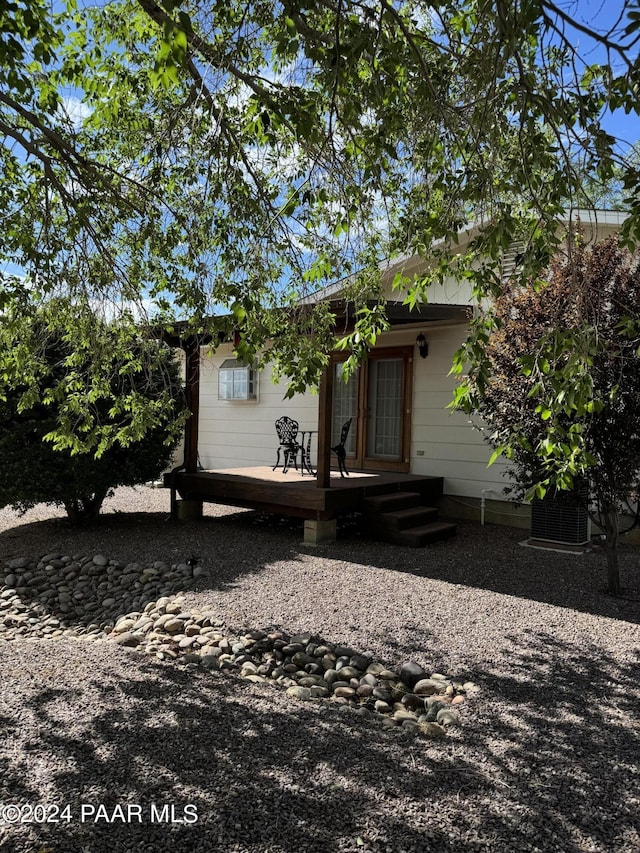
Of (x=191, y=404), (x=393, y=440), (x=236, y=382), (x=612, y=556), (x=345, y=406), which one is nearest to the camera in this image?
(x=612, y=556)

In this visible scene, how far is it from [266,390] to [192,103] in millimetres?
7554

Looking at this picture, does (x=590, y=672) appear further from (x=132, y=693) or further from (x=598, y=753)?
(x=132, y=693)

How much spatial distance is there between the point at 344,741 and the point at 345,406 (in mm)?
7724

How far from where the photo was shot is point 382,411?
9672mm

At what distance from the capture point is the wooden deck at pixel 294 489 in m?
7.07

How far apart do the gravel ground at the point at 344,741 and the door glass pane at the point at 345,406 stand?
15.8 feet

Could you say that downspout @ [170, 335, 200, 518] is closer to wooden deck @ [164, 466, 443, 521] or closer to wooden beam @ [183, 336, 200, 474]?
wooden beam @ [183, 336, 200, 474]

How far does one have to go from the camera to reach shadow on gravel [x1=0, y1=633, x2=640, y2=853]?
204cm

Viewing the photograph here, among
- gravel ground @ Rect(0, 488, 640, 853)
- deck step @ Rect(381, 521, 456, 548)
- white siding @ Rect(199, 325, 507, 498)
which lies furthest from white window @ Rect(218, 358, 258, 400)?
gravel ground @ Rect(0, 488, 640, 853)

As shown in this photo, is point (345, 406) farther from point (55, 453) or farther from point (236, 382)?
point (55, 453)

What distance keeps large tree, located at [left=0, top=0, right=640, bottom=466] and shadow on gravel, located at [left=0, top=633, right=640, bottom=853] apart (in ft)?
6.08

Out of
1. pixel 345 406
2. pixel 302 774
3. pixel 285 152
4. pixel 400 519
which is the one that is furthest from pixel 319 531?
pixel 302 774

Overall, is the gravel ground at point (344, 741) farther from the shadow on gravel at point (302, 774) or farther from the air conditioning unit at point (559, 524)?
the air conditioning unit at point (559, 524)

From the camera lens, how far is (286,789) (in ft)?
7.52
